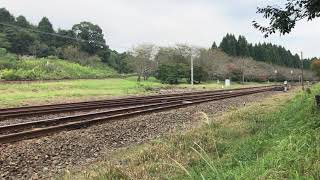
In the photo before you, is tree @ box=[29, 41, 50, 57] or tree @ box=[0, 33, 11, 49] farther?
tree @ box=[29, 41, 50, 57]

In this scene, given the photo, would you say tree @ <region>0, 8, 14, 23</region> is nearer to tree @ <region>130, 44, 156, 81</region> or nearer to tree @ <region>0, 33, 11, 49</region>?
tree @ <region>0, 33, 11, 49</region>

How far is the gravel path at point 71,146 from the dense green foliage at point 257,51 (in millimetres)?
141090

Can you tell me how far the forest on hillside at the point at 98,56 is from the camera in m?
89.6

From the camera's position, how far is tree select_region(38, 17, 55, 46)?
114875 millimetres

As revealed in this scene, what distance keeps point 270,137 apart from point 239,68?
385 ft

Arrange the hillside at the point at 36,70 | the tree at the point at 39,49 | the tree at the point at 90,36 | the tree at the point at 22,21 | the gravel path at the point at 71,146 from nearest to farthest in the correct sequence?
the gravel path at the point at 71,146 < the hillside at the point at 36,70 < the tree at the point at 39,49 < the tree at the point at 22,21 < the tree at the point at 90,36

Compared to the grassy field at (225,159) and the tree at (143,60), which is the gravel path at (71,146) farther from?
the tree at (143,60)

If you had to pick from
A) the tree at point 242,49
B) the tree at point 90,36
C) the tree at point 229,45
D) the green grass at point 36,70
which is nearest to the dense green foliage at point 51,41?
the tree at point 90,36

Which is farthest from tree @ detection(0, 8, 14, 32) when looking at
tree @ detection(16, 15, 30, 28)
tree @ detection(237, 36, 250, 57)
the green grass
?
tree @ detection(237, 36, 250, 57)

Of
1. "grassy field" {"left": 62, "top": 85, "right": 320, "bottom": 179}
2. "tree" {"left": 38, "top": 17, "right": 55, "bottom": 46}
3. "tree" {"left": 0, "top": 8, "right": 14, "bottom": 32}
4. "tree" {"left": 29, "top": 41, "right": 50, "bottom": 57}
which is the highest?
"tree" {"left": 0, "top": 8, "right": 14, "bottom": 32}

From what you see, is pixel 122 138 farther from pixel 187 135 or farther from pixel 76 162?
pixel 76 162

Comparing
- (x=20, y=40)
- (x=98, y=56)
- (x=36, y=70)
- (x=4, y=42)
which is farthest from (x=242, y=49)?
(x=36, y=70)

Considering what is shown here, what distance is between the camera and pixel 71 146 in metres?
13.5

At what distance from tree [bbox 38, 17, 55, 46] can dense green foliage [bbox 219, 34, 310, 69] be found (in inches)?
2365
